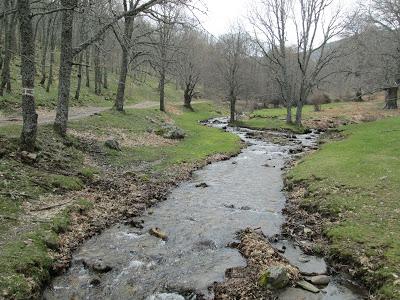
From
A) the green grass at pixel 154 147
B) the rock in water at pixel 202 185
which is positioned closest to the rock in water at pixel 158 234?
the rock in water at pixel 202 185

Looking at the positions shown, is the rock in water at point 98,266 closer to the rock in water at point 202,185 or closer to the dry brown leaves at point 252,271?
the dry brown leaves at point 252,271

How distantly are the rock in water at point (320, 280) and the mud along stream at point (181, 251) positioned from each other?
0.59 feet

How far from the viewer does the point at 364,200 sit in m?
15.2

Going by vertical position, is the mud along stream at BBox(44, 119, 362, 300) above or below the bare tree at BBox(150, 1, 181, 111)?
below

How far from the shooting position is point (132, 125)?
33.4m

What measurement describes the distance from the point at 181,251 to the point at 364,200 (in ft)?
25.8

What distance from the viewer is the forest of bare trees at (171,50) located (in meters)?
17.7

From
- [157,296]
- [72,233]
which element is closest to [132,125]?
[72,233]

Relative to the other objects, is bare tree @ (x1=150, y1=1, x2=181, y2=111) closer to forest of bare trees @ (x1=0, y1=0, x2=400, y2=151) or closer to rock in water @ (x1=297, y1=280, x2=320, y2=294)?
forest of bare trees @ (x1=0, y1=0, x2=400, y2=151)

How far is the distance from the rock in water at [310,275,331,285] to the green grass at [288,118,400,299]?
1.00 metres

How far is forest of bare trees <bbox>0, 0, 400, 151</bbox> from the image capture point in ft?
58.1

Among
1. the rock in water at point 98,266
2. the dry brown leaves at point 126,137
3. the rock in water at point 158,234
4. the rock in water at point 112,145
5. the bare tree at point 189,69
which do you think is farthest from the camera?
the bare tree at point 189,69

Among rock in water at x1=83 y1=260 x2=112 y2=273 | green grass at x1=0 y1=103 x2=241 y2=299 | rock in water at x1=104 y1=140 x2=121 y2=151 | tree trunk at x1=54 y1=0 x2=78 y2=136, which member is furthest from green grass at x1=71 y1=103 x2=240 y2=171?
rock in water at x1=83 y1=260 x2=112 y2=273

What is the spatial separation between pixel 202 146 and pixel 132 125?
688 cm
